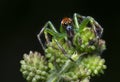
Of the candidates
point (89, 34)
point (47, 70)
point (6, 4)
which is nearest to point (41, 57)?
point (47, 70)

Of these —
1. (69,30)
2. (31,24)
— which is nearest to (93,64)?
(69,30)

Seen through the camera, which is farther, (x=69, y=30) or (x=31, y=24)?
(x=31, y=24)

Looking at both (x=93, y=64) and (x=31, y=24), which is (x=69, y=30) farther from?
(x=31, y=24)

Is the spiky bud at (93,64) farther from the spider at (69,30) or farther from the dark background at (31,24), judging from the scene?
the dark background at (31,24)

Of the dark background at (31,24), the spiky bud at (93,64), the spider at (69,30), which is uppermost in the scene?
the dark background at (31,24)

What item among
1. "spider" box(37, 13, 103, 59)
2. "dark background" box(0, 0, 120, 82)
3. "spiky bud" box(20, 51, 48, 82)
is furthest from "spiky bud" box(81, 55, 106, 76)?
"dark background" box(0, 0, 120, 82)

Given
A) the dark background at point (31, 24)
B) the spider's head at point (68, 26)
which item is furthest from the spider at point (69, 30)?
the dark background at point (31, 24)

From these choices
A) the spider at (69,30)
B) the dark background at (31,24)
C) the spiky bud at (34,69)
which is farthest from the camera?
the dark background at (31,24)

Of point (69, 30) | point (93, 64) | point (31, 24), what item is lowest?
point (93, 64)
